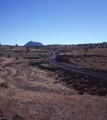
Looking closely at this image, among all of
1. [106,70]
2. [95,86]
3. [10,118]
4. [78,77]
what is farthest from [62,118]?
[106,70]

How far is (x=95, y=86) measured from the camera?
23.3m

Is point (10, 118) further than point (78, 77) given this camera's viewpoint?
No

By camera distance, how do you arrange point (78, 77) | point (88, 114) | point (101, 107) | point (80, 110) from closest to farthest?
point (88, 114), point (80, 110), point (101, 107), point (78, 77)

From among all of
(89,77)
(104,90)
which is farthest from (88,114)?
(89,77)

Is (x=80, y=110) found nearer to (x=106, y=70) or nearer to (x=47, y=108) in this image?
(x=47, y=108)

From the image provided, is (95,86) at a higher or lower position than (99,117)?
lower

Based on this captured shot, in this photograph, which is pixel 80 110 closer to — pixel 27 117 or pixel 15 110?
pixel 27 117

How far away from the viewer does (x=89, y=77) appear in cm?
2781

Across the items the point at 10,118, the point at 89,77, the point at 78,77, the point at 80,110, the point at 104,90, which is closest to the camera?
the point at 10,118

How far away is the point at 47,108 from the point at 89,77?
2031cm

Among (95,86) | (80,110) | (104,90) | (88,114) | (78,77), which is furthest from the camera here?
(78,77)

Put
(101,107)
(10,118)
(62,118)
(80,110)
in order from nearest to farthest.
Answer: (10,118) < (62,118) < (80,110) < (101,107)

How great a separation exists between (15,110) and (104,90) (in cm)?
1585

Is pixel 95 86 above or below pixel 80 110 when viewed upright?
Result: below
